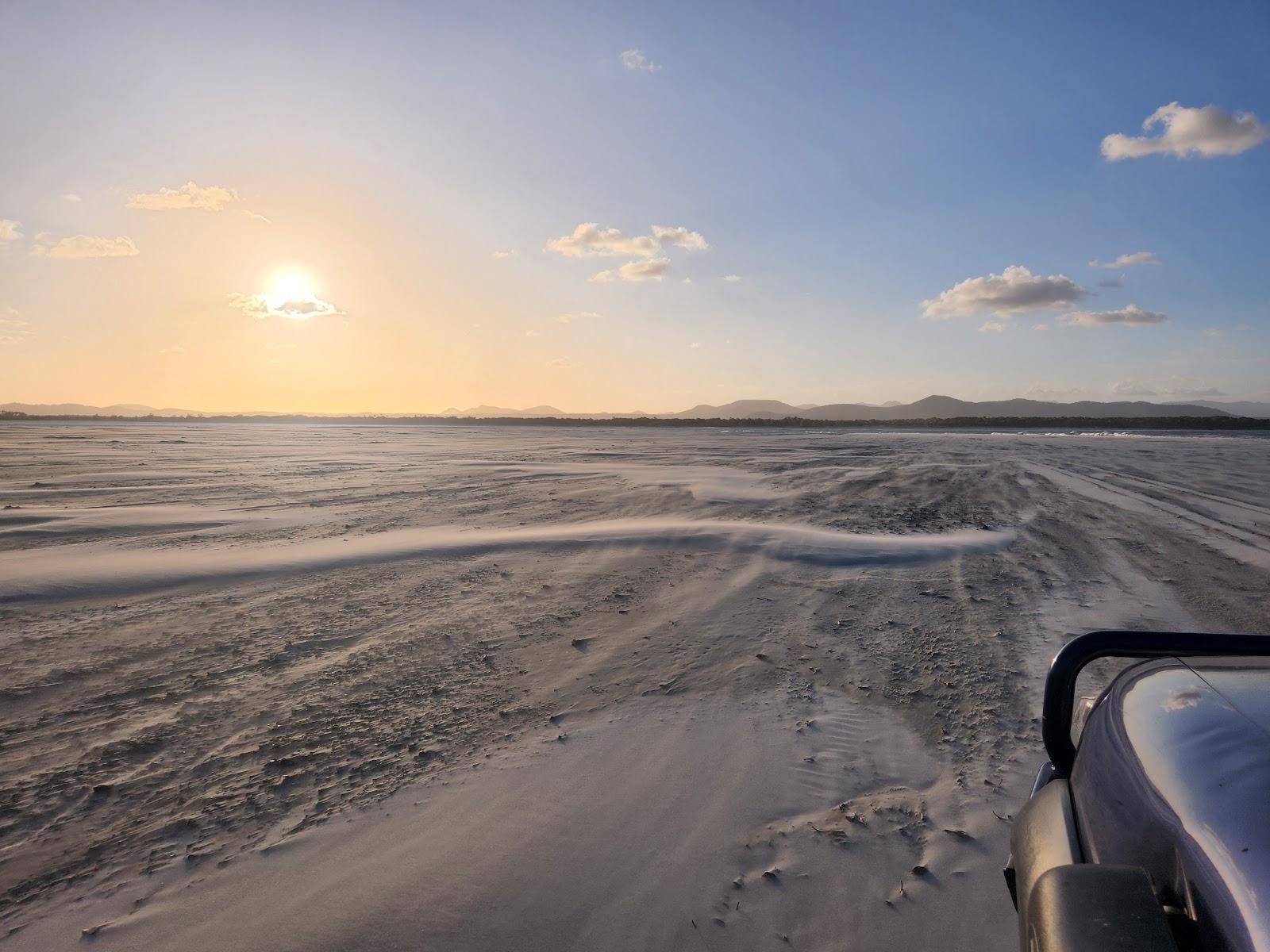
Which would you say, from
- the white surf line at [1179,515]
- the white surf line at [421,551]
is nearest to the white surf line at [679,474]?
the white surf line at [421,551]

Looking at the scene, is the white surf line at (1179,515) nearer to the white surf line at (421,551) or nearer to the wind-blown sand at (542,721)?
the wind-blown sand at (542,721)

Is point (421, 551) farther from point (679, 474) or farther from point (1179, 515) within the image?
point (1179, 515)

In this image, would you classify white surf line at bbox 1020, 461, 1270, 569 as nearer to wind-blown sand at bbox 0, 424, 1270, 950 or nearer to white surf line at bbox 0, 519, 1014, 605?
wind-blown sand at bbox 0, 424, 1270, 950

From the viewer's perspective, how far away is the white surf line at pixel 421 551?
5.31 metres

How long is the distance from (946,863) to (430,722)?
2275 mm

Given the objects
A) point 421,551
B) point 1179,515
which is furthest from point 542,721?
point 1179,515

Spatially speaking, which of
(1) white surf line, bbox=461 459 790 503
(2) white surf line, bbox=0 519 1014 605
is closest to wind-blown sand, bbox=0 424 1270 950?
(2) white surf line, bbox=0 519 1014 605

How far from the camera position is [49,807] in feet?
7.95

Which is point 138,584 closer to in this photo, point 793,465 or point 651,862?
point 651,862

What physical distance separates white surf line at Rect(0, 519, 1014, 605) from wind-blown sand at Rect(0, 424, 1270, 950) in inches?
1.9

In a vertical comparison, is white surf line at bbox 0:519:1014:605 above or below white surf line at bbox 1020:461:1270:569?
below

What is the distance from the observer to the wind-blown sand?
2.00m

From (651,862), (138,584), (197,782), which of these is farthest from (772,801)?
(138,584)

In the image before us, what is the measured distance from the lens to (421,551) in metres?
6.54
